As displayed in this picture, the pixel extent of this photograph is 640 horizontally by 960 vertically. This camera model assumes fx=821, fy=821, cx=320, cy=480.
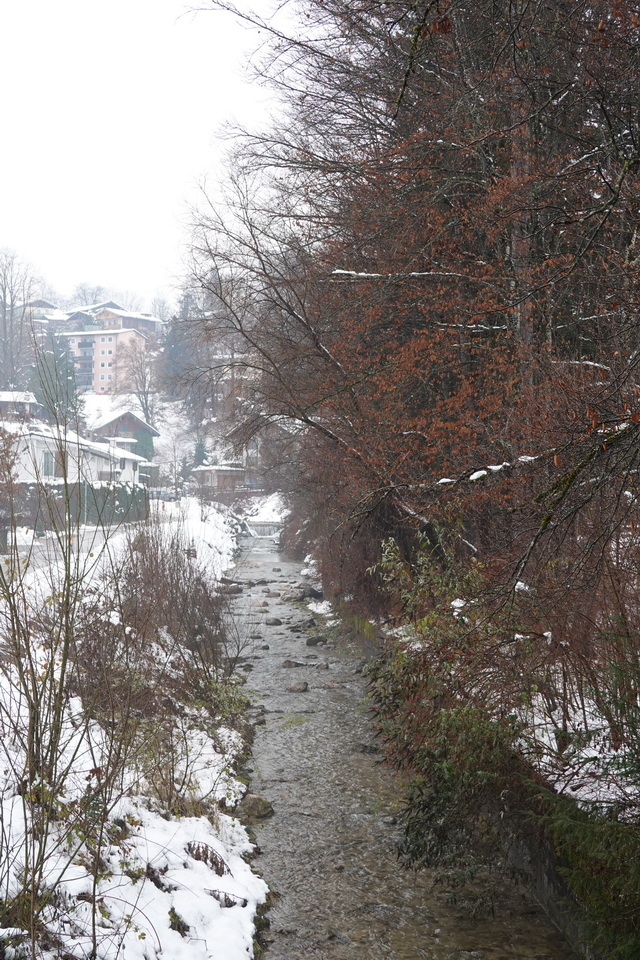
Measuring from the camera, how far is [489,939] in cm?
661

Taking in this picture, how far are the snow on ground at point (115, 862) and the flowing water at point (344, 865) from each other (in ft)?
1.50

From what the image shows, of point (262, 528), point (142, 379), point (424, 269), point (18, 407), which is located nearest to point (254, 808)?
point (424, 269)

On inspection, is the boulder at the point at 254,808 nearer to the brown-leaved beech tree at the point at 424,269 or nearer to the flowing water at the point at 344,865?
the flowing water at the point at 344,865

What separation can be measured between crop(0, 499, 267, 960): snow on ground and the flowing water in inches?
18.0

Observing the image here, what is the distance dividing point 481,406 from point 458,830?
6.35 m

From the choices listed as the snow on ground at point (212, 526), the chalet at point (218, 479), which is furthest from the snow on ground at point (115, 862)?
the chalet at point (218, 479)

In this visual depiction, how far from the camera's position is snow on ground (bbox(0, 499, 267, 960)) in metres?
4.78

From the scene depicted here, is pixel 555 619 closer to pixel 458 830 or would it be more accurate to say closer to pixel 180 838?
pixel 458 830

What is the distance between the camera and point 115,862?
591cm

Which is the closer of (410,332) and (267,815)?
(267,815)

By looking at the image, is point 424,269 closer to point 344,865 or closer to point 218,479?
point 344,865

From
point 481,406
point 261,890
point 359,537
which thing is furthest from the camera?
point 359,537

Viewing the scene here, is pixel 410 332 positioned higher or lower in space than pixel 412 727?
higher

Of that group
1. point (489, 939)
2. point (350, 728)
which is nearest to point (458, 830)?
point (489, 939)
